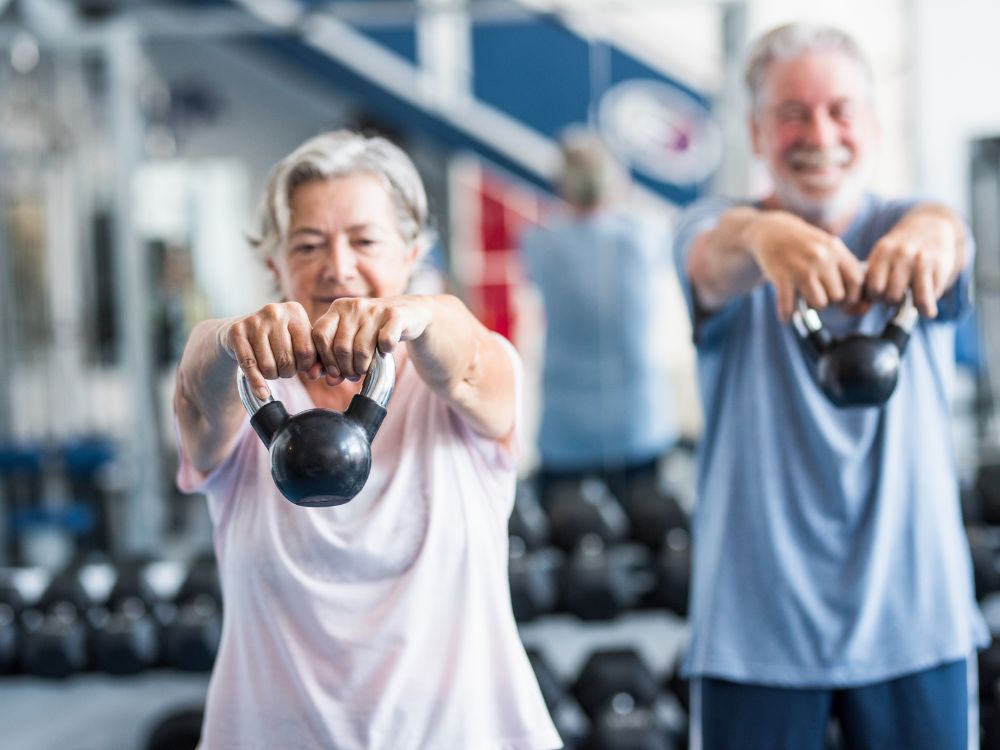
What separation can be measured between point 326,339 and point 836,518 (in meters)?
0.67

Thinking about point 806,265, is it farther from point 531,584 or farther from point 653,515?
point 653,515

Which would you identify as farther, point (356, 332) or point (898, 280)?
point (898, 280)

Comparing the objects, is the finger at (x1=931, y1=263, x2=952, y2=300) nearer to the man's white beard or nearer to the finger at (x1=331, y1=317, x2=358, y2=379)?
the man's white beard

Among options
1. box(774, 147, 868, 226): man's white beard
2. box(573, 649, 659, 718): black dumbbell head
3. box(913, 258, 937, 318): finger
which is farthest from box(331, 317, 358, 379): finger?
box(573, 649, 659, 718): black dumbbell head

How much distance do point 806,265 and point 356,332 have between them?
417 millimetres

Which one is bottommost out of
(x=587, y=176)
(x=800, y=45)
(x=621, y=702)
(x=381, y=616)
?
(x=621, y=702)

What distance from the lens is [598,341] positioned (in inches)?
120

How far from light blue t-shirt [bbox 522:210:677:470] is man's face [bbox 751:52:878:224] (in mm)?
1679

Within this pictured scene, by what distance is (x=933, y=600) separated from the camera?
1.22 meters

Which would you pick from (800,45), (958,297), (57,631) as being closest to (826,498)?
(958,297)

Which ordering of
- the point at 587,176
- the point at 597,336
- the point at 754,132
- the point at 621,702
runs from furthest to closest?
the point at 597,336 < the point at 587,176 < the point at 621,702 < the point at 754,132

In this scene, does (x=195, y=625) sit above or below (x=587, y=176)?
below

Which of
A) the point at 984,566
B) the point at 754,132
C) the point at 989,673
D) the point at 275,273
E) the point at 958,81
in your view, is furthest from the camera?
the point at 958,81

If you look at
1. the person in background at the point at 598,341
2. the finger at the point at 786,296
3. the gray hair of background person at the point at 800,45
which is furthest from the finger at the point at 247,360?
the person in background at the point at 598,341
